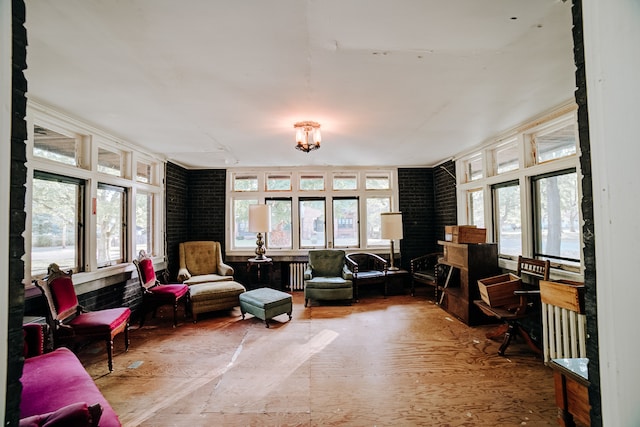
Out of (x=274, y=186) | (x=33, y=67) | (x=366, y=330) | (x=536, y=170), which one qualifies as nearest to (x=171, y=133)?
(x=33, y=67)

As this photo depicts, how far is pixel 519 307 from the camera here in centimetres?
313

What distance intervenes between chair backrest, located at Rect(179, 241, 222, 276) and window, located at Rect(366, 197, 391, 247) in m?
3.23

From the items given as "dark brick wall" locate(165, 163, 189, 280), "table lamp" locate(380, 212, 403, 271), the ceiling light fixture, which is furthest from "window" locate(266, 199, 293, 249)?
the ceiling light fixture

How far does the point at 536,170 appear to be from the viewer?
11.6 ft

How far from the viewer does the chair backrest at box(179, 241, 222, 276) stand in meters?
5.26

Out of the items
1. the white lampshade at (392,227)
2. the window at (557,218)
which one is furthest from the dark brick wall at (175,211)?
the window at (557,218)

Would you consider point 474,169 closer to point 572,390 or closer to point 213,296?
point 572,390

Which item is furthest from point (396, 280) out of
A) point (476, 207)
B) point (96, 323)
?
point (96, 323)

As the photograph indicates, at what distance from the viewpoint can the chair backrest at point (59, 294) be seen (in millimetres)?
2668

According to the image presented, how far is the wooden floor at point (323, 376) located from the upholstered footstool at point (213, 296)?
0.29 m

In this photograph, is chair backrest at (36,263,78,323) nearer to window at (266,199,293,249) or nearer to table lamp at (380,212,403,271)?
window at (266,199,293,249)

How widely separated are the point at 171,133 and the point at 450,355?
438cm

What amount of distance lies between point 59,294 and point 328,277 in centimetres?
380

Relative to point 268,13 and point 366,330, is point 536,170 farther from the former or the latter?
point 268,13
